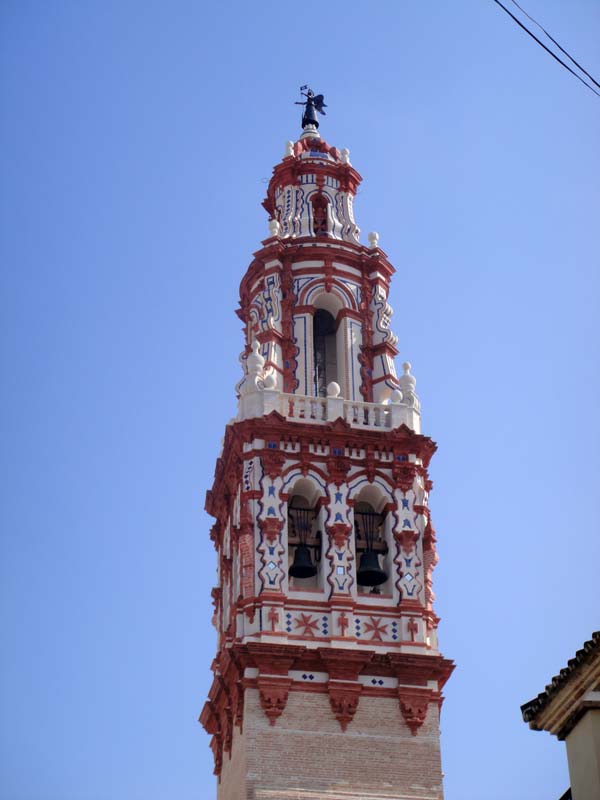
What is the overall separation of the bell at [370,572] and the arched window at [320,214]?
Answer: 8980 millimetres

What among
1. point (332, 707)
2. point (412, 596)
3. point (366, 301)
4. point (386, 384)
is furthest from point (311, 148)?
point (332, 707)

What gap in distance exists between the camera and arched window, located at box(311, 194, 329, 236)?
34759 millimetres

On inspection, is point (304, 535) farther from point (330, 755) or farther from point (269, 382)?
A: point (330, 755)

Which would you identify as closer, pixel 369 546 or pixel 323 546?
pixel 323 546

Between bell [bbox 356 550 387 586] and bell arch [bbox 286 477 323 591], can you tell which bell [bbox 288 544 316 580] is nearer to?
bell arch [bbox 286 477 323 591]

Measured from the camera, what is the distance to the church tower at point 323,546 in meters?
26.8

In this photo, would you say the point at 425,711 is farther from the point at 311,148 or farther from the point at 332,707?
the point at 311,148

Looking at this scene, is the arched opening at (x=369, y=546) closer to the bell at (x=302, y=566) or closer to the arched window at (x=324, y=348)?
the bell at (x=302, y=566)

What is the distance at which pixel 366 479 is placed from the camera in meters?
30.0

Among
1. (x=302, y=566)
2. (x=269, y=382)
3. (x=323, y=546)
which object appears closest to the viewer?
(x=302, y=566)

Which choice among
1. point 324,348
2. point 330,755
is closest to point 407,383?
point 324,348

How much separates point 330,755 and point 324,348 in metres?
10.5

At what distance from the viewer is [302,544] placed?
29.2 metres

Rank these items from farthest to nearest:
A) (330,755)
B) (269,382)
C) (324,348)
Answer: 1. (324,348)
2. (269,382)
3. (330,755)
